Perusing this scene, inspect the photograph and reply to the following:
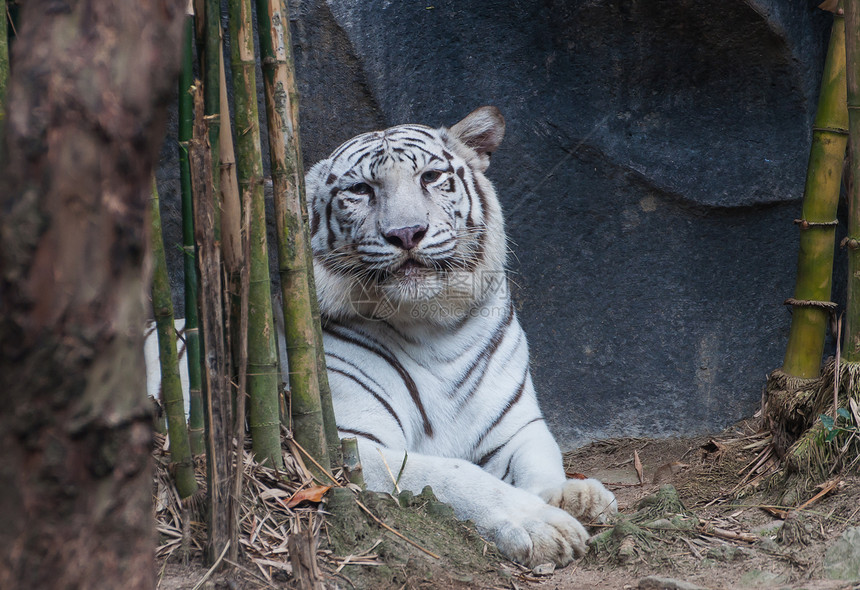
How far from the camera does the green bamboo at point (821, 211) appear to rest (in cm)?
272

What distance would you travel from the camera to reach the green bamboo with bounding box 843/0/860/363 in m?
2.44

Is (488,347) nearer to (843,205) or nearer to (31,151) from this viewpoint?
(843,205)

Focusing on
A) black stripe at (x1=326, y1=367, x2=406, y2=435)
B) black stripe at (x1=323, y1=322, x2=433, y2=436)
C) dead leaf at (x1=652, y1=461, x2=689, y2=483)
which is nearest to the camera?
black stripe at (x1=326, y1=367, x2=406, y2=435)

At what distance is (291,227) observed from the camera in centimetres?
208

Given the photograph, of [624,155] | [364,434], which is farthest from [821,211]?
[364,434]

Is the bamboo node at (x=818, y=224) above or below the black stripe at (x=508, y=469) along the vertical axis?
above

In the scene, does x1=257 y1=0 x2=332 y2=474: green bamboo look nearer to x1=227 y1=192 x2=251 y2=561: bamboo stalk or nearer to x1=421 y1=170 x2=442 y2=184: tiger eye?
x1=227 y1=192 x2=251 y2=561: bamboo stalk

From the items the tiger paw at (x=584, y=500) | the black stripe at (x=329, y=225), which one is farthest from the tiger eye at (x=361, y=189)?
the tiger paw at (x=584, y=500)

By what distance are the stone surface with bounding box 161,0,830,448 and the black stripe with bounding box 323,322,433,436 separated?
0.91m

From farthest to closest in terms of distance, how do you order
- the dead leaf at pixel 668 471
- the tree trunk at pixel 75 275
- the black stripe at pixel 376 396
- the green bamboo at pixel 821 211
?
the dead leaf at pixel 668 471, the black stripe at pixel 376 396, the green bamboo at pixel 821 211, the tree trunk at pixel 75 275

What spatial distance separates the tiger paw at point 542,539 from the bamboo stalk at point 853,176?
1.10 m

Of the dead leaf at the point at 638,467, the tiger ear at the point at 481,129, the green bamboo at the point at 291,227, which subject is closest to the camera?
the green bamboo at the point at 291,227

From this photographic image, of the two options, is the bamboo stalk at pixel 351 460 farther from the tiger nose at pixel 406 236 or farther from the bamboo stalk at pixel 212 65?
the tiger nose at pixel 406 236

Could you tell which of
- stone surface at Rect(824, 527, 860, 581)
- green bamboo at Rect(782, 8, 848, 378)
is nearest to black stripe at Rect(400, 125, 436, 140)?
green bamboo at Rect(782, 8, 848, 378)
